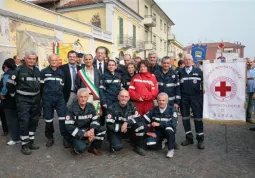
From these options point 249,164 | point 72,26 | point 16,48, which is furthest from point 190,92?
point 72,26

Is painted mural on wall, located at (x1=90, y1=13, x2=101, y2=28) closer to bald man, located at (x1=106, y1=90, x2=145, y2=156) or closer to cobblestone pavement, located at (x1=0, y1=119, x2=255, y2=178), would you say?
cobblestone pavement, located at (x1=0, y1=119, x2=255, y2=178)

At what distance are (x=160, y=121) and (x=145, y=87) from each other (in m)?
0.72

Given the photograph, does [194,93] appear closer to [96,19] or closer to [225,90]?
[225,90]

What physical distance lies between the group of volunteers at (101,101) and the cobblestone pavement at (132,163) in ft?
0.61

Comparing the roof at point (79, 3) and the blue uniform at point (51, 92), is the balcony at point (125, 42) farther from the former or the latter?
the blue uniform at point (51, 92)

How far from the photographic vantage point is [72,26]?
14938 mm

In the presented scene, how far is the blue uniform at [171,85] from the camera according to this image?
4496 millimetres

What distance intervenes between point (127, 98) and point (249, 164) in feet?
7.64

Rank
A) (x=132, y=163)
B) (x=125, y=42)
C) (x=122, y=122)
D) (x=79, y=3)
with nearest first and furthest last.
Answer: (x=132, y=163), (x=122, y=122), (x=79, y=3), (x=125, y=42)

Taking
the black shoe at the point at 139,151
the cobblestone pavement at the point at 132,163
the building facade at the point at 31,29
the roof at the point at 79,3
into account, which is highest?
the roof at the point at 79,3

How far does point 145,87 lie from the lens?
4430 mm

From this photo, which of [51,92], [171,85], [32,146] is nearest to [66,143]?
[32,146]

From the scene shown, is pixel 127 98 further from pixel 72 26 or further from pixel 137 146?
pixel 72 26

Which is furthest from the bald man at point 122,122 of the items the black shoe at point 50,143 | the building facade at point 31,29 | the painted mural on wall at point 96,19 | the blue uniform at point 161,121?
the painted mural on wall at point 96,19
